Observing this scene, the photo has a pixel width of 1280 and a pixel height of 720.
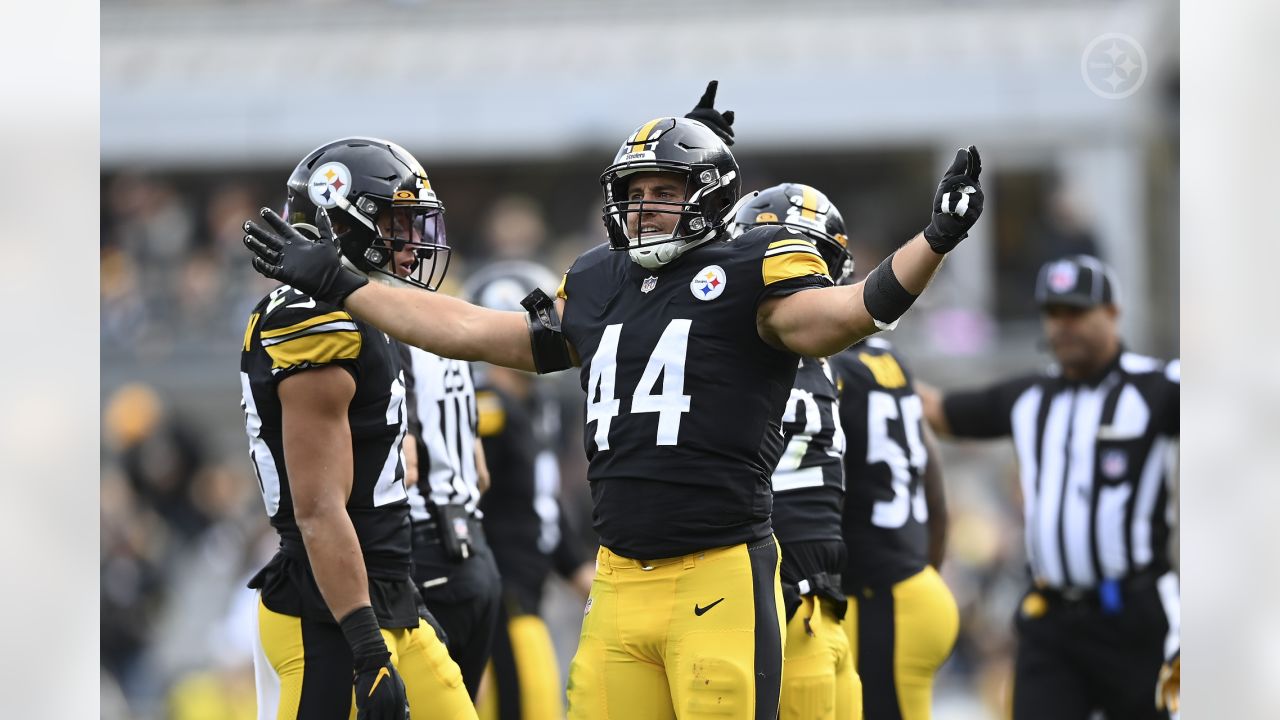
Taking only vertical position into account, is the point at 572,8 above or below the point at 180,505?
above

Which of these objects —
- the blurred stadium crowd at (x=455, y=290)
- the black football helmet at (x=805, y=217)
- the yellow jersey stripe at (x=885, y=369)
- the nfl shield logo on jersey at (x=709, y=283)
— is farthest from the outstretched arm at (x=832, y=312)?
the blurred stadium crowd at (x=455, y=290)

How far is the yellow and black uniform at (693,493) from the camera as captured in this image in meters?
3.95

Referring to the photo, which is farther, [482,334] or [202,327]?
[202,327]

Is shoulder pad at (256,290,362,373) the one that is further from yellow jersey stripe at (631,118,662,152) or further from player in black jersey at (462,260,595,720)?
player in black jersey at (462,260,595,720)

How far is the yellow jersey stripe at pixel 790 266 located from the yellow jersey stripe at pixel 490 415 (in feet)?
9.69

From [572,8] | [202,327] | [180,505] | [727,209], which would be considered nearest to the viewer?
[727,209]

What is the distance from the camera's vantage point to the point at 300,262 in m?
3.97

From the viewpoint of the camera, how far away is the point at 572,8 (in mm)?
18156

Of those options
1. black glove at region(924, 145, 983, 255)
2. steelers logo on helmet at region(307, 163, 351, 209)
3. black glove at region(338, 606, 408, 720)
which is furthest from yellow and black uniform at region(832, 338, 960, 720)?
black glove at region(924, 145, 983, 255)

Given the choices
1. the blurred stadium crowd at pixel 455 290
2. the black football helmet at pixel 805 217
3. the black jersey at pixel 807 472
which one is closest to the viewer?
the black jersey at pixel 807 472

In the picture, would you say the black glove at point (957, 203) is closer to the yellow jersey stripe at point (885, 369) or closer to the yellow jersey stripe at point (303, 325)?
the yellow jersey stripe at point (303, 325)
